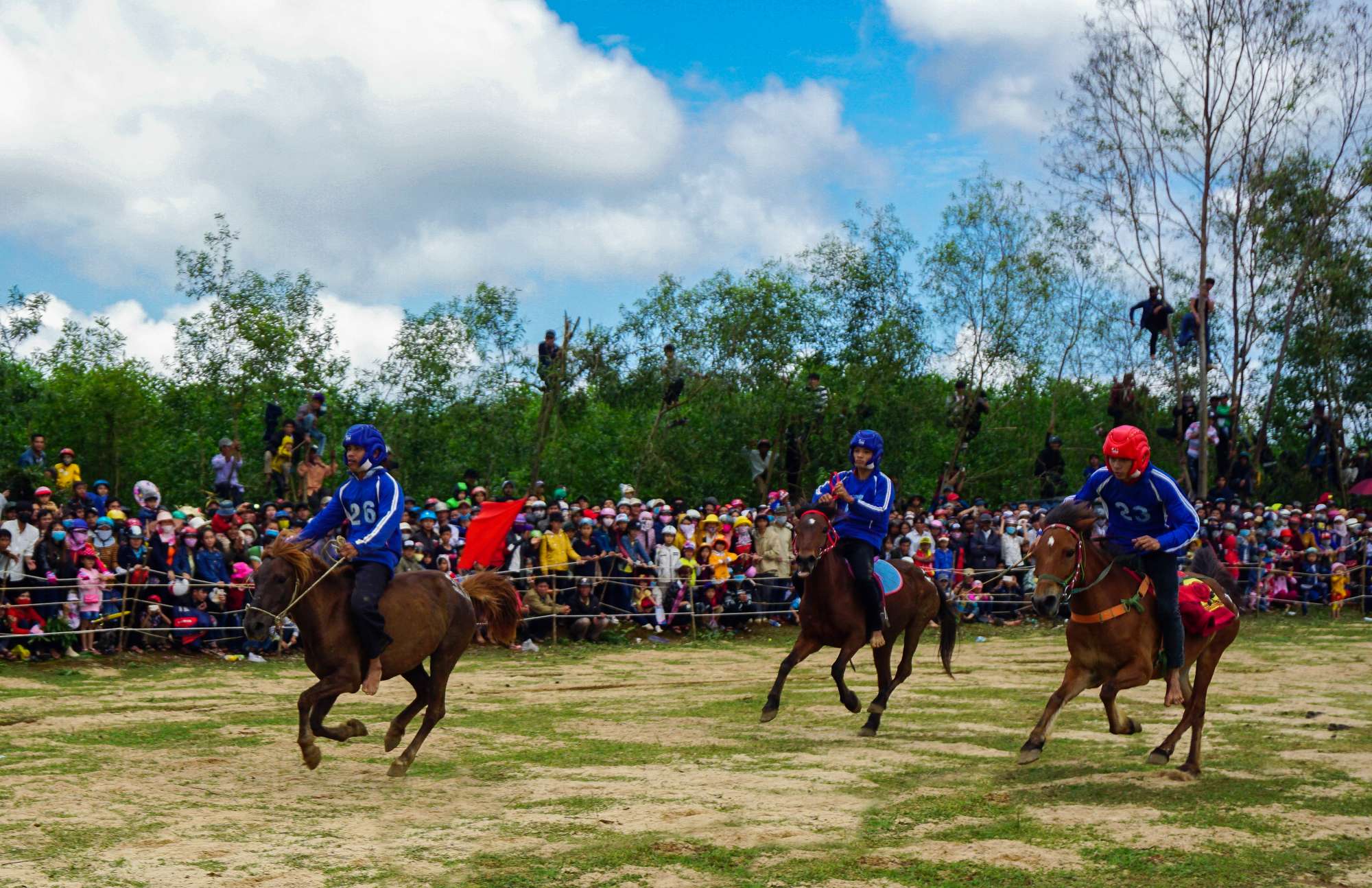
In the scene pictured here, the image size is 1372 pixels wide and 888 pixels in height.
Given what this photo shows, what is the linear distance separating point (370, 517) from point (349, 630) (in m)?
0.82

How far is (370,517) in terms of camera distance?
9617mm

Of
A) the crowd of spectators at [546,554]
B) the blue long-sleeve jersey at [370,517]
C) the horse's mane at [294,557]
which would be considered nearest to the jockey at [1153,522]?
the crowd of spectators at [546,554]

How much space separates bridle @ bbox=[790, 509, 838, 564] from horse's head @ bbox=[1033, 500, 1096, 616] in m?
2.63

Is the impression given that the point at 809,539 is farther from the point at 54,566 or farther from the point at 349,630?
the point at 54,566

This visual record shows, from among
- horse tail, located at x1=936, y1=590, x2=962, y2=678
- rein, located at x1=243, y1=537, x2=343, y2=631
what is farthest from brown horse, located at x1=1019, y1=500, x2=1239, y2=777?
rein, located at x1=243, y1=537, x2=343, y2=631

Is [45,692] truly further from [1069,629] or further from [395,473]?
[395,473]

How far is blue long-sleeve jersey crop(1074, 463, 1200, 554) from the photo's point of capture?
952 centimetres

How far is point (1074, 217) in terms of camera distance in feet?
111

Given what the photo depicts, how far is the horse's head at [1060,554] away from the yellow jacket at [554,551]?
1160cm

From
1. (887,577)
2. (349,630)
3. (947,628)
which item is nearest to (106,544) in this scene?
(349,630)

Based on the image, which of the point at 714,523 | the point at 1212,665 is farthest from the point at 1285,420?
the point at 1212,665

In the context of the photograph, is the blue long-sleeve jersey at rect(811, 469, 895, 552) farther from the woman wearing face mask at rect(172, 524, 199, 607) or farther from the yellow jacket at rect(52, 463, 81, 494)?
the yellow jacket at rect(52, 463, 81, 494)

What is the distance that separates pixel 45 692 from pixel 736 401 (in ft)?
60.2

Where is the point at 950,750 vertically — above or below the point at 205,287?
below
